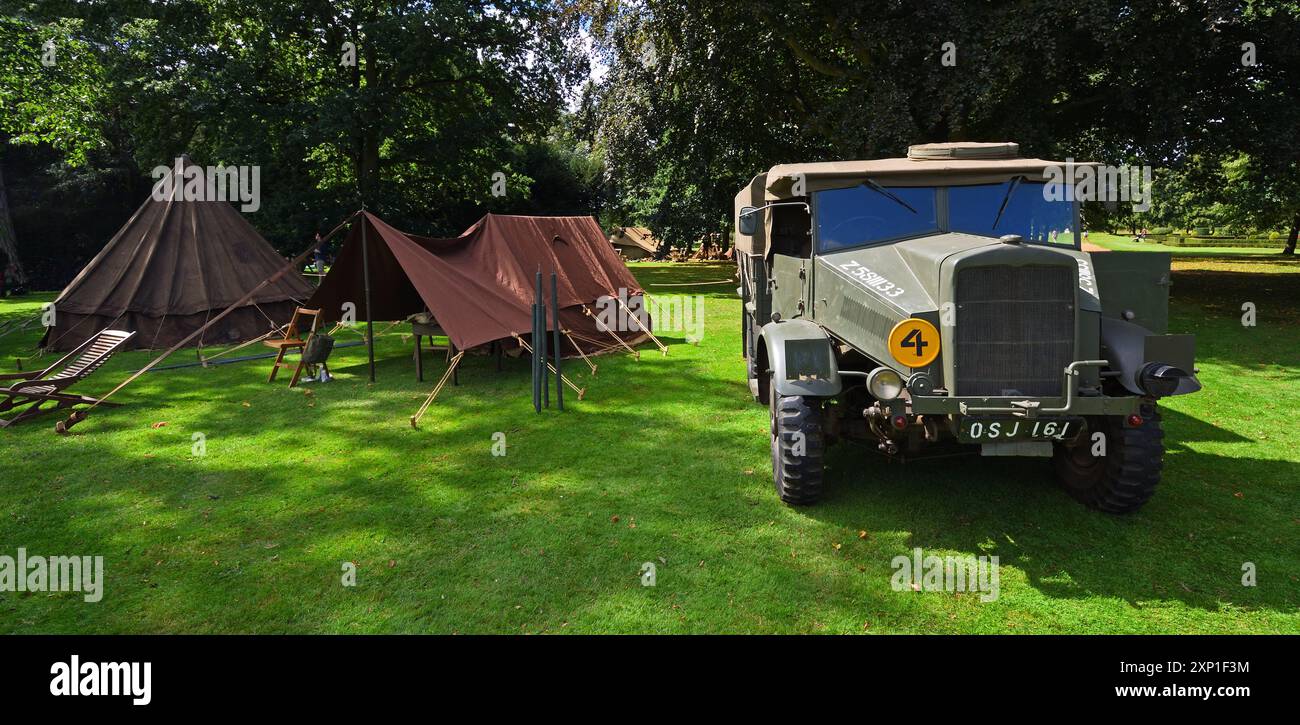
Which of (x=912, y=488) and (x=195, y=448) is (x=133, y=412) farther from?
(x=912, y=488)

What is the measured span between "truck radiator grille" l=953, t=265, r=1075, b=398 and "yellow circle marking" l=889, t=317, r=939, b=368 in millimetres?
159

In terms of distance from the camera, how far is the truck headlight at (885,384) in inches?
190

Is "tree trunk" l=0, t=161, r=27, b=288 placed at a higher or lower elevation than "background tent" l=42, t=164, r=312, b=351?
higher

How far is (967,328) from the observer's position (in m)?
4.71

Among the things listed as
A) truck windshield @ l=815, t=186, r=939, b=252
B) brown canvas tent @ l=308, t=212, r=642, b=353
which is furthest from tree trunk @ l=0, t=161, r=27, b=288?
truck windshield @ l=815, t=186, r=939, b=252

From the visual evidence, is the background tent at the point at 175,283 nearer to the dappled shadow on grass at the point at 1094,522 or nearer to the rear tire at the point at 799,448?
the rear tire at the point at 799,448

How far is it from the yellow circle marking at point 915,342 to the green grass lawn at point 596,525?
1.34 meters

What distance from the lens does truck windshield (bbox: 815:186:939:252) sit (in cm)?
595

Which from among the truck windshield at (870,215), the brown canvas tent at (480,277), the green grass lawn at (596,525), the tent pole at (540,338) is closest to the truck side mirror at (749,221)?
the truck windshield at (870,215)

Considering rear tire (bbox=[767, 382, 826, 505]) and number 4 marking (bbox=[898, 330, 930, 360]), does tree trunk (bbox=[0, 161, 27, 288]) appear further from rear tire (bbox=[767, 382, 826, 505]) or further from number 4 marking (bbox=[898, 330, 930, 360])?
number 4 marking (bbox=[898, 330, 930, 360])

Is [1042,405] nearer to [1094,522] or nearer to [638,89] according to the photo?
[1094,522]

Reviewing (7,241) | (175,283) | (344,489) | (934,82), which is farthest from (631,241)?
(344,489)

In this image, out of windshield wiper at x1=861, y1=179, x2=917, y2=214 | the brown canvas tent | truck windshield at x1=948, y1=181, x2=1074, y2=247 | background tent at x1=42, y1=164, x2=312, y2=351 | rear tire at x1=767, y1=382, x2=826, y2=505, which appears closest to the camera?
rear tire at x1=767, y1=382, x2=826, y2=505
